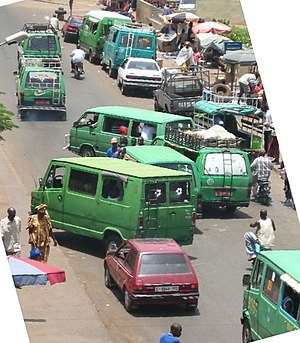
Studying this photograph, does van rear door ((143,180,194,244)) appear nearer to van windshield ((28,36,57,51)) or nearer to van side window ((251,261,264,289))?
van side window ((251,261,264,289))

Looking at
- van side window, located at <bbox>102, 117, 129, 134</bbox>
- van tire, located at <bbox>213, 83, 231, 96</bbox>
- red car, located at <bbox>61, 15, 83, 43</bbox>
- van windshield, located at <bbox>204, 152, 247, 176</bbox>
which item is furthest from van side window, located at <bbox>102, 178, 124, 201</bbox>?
red car, located at <bbox>61, 15, 83, 43</bbox>

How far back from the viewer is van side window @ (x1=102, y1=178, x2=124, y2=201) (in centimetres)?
2222

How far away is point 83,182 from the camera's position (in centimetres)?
2303

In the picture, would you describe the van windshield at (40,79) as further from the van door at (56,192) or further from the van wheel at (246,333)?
the van wheel at (246,333)

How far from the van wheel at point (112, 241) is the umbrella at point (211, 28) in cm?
2532

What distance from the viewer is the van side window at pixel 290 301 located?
1570 cm

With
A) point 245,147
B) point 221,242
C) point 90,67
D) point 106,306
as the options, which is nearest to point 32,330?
point 106,306

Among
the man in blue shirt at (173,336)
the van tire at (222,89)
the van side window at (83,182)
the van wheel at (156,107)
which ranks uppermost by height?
the van side window at (83,182)

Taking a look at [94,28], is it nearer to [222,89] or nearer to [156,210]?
[222,89]

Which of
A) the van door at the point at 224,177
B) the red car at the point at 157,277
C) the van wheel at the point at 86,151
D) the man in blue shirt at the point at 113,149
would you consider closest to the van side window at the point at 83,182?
the red car at the point at 157,277

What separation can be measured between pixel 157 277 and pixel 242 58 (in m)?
20.7

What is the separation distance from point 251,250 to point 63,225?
3712 millimetres

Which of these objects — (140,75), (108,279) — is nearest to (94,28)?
(140,75)

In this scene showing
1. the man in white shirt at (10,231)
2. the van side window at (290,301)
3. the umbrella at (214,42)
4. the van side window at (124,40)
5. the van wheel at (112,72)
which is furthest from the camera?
the umbrella at (214,42)
